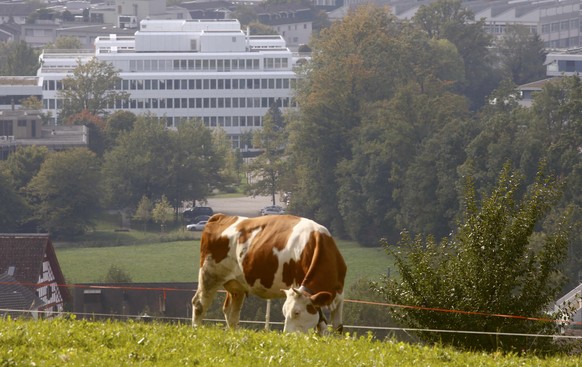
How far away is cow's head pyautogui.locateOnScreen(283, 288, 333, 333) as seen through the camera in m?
22.9

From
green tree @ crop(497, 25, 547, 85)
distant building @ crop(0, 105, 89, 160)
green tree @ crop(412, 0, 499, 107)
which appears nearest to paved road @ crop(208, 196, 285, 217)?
distant building @ crop(0, 105, 89, 160)

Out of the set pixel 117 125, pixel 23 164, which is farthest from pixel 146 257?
pixel 117 125

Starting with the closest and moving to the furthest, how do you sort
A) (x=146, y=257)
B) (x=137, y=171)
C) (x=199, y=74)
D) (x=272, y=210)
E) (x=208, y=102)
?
(x=146, y=257) < (x=272, y=210) < (x=137, y=171) < (x=199, y=74) < (x=208, y=102)

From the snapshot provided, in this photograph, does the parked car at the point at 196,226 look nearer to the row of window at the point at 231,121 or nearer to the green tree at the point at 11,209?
the green tree at the point at 11,209

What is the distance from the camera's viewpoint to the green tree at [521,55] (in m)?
177

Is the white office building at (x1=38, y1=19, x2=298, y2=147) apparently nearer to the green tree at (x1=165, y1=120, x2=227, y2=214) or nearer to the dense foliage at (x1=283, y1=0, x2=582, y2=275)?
the dense foliage at (x1=283, y1=0, x2=582, y2=275)

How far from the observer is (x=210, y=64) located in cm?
17388

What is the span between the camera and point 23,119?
138750 mm

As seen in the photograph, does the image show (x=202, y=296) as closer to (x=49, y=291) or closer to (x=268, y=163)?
(x=49, y=291)

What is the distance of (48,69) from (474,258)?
471 feet

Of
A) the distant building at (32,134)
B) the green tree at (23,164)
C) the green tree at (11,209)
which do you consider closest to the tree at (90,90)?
the distant building at (32,134)

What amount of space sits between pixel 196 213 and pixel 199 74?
51655 mm

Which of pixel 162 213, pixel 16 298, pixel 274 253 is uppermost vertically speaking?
pixel 274 253

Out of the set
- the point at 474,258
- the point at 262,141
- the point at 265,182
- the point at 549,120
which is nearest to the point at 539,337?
the point at 474,258
